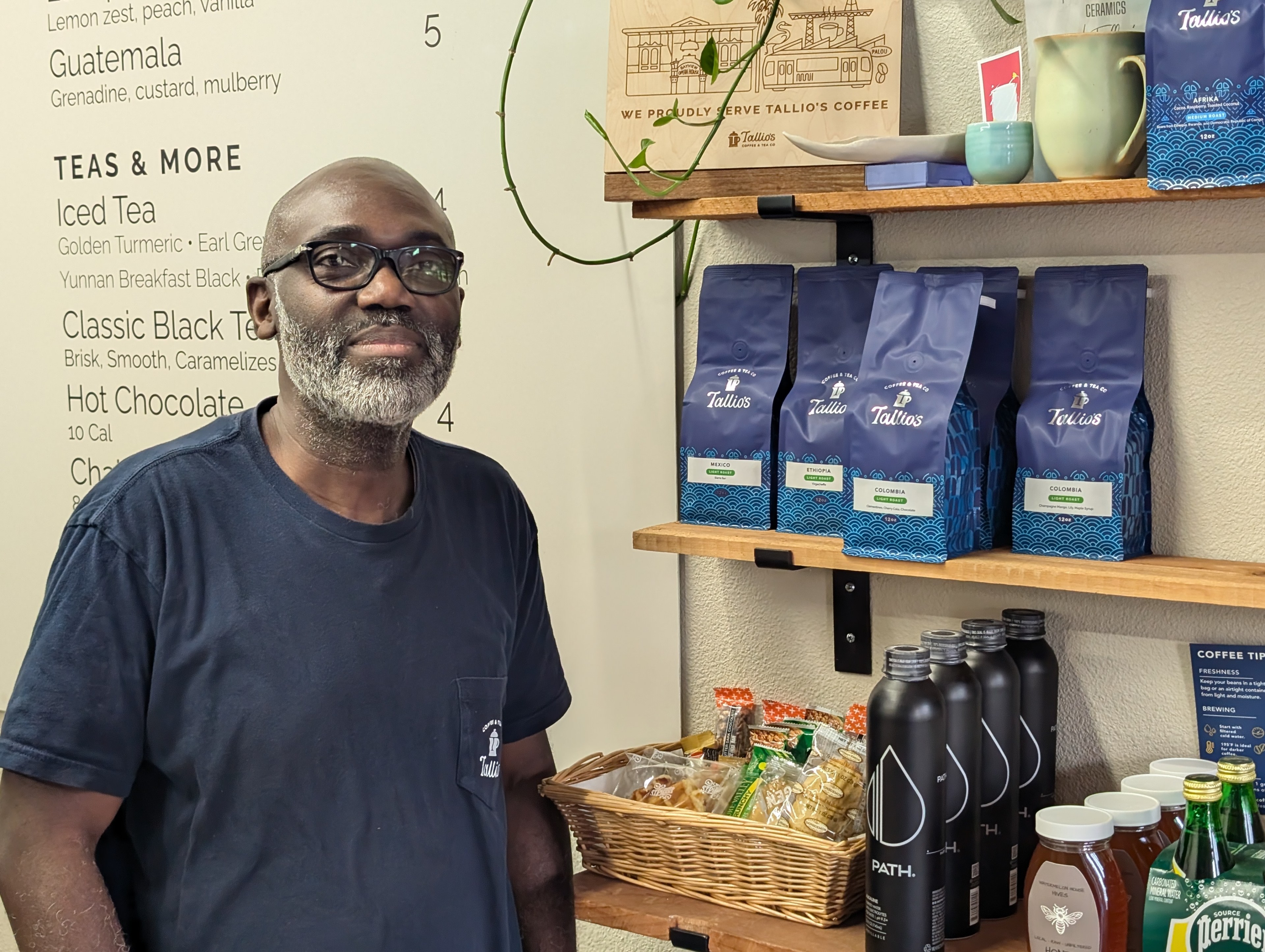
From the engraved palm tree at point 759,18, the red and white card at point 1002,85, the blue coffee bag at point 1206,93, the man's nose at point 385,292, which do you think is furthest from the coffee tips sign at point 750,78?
the man's nose at point 385,292

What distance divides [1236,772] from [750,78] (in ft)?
3.31

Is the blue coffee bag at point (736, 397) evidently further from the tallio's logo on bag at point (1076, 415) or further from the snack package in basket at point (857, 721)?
the tallio's logo on bag at point (1076, 415)

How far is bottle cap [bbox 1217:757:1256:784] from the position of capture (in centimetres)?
136

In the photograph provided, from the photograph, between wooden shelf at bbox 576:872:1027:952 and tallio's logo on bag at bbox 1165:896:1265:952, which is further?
wooden shelf at bbox 576:872:1027:952

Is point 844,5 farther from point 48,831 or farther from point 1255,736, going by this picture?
point 48,831

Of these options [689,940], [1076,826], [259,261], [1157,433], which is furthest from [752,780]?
[259,261]

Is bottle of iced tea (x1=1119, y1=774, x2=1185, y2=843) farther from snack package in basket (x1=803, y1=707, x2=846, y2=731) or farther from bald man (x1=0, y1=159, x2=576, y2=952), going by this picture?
bald man (x1=0, y1=159, x2=576, y2=952)

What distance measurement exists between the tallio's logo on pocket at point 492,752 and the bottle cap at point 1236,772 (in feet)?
2.57

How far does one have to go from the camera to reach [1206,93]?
137 centimetres

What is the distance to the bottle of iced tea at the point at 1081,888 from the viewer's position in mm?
1399

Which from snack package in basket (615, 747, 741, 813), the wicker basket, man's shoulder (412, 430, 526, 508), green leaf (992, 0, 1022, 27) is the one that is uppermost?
green leaf (992, 0, 1022, 27)

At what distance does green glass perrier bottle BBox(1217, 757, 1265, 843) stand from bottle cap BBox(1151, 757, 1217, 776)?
0.15 metres

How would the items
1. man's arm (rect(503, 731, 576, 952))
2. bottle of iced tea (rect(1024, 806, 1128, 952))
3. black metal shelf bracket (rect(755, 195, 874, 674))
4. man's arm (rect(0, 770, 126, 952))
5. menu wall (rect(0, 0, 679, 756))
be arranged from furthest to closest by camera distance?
menu wall (rect(0, 0, 679, 756))
black metal shelf bracket (rect(755, 195, 874, 674))
man's arm (rect(503, 731, 576, 952))
bottle of iced tea (rect(1024, 806, 1128, 952))
man's arm (rect(0, 770, 126, 952))

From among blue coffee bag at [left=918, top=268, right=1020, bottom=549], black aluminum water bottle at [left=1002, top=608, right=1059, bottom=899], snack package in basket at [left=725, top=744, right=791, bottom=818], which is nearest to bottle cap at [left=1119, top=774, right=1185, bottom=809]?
black aluminum water bottle at [left=1002, top=608, right=1059, bottom=899]
